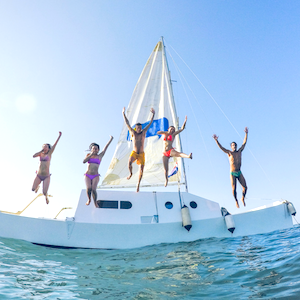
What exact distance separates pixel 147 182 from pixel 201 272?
747cm

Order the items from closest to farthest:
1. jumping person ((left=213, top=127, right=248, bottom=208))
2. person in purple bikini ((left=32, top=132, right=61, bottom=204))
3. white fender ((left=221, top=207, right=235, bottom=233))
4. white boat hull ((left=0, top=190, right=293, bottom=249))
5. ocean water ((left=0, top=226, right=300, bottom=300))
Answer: ocean water ((left=0, top=226, right=300, bottom=300)), white boat hull ((left=0, top=190, right=293, bottom=249)), white fender ((left=221, top=207, right=235, bottom=233)), person in purple bikini ((left=32, top=132, right=61, bottom=204)), jumping person ((left=213, top=127, right=248, bottom=208))

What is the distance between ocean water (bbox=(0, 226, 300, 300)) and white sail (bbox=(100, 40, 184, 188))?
17.2 ft

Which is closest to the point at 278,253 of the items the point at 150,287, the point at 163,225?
the point at 150,287

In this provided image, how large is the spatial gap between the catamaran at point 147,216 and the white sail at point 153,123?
0.17 ft

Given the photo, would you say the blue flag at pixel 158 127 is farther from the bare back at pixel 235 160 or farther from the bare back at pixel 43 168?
the bare back at pixel 43 168

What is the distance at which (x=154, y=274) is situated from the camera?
16.6ft

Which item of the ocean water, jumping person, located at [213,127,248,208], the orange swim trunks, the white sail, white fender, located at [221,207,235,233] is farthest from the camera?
the white sail

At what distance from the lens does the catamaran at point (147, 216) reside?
8.53 meters

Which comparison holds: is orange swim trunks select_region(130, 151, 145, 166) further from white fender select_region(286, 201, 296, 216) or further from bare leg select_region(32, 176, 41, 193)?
white fender select_region(286, 201, 296, 216)

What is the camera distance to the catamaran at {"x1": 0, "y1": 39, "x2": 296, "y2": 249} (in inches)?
336

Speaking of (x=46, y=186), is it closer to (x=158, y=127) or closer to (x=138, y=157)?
(x=138, y=157)

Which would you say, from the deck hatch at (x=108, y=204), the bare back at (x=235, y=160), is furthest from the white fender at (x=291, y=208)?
the deck hatch at (x=108, y=204)

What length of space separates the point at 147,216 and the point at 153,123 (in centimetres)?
563

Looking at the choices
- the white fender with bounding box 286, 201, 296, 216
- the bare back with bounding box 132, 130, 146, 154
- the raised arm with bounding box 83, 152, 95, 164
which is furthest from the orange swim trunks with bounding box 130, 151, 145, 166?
the white fender with bounding box 286, 201, 296, 216
